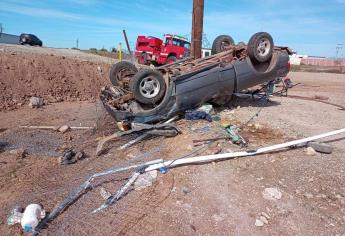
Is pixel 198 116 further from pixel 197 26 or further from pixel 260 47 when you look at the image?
pixel 197 26

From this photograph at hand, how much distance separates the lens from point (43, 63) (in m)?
11.9

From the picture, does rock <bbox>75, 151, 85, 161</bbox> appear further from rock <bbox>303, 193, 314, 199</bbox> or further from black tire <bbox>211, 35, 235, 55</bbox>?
black tire <bbox>211, 35, 235, 55</bbox>

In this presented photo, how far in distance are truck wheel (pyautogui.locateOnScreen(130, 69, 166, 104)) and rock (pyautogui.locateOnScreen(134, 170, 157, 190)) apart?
6.54 feet

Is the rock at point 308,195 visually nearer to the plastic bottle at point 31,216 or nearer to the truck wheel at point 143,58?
the plastic bottle at point 31,216

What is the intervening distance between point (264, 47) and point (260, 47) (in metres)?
0.15

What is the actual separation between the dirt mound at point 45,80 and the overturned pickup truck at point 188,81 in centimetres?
425

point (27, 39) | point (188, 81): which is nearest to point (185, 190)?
point (188, 81)

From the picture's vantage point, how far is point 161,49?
21500 mm

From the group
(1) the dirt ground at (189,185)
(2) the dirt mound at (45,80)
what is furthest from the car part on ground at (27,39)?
(1) the dirt ground at (189,185)

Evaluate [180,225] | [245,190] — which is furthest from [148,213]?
[245,190]

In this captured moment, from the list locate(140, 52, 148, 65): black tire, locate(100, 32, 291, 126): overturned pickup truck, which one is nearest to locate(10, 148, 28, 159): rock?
locate(100, 32, 291, 126): overturned pickup truck

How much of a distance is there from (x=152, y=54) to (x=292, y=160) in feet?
58.6

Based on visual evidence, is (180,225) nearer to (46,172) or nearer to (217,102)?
(46,172)

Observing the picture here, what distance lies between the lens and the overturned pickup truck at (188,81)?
6199mm
